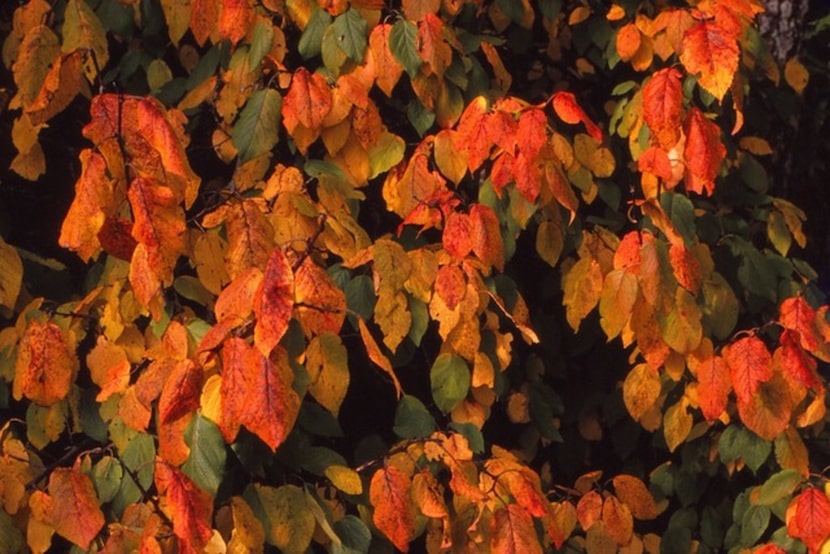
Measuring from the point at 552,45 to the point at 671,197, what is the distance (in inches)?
21.0

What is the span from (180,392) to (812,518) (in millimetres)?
1073

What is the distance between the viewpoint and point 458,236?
2070 millimetres

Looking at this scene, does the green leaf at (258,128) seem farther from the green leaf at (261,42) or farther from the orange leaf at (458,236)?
the orange leaf at (458,236)

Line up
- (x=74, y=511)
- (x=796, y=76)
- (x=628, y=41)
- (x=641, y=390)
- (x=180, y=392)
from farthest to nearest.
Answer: (x=796, y=76) → (x=628, y=41) → (x=641, y=390) → (x=74, y=511) → (x=180, y=392)

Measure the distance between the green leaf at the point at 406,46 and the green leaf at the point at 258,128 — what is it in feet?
0.71

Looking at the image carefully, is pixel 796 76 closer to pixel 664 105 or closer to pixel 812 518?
pixel 664 105

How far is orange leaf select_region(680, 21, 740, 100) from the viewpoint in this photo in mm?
2154

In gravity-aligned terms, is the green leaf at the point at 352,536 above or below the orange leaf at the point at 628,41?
below

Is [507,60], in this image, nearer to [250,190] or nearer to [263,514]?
[250,190]

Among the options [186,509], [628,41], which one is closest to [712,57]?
[628,41]

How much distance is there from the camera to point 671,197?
2.49 meters

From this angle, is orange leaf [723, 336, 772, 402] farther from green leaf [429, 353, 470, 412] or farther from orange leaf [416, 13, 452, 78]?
orange leaf [416, 13, 452, 78]

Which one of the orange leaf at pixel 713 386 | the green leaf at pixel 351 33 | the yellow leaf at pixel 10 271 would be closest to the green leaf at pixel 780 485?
the orange leaf at pixel 713 386

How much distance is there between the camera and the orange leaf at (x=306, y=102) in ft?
7.08
